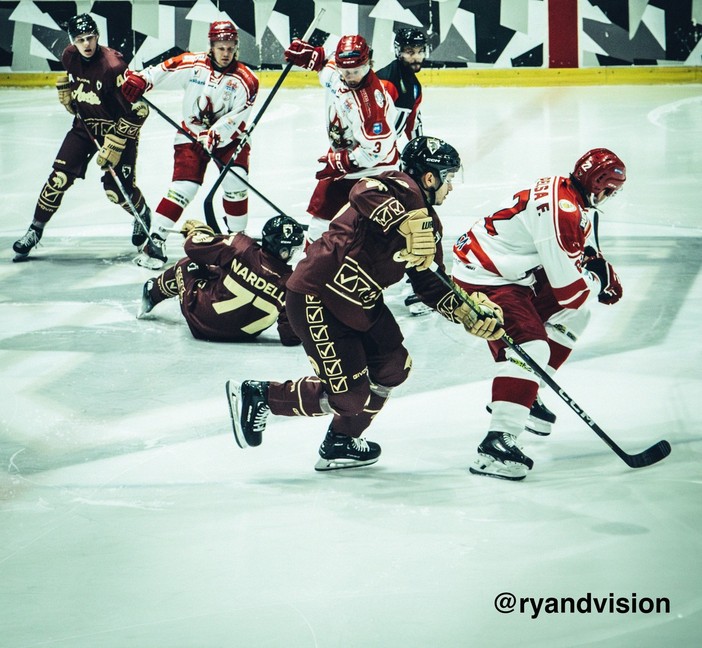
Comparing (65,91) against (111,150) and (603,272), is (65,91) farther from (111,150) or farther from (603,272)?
(603,272)

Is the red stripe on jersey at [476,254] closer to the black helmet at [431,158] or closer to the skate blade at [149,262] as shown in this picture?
the black helmet at [431,158]

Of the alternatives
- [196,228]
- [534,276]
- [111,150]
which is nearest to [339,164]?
[196,228]

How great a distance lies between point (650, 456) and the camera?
148 inches

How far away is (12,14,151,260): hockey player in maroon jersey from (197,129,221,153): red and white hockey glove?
0.39 m

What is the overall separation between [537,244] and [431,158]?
49cm

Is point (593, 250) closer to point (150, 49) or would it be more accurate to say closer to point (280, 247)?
point (280, 247)

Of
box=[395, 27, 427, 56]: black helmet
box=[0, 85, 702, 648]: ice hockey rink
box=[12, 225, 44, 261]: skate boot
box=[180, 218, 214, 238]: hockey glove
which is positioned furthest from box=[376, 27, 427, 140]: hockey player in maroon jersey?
box=[12, 225, 44, 261]: skate boot

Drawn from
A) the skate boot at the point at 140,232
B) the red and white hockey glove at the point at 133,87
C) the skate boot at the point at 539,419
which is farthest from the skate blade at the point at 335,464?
the skate boot at the point at 140,232

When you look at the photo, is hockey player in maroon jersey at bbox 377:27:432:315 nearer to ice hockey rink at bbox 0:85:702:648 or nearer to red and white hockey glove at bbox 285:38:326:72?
red and white hockey glove at bbox 285:38:326:72

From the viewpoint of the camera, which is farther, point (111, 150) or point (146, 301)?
point (111, 150)

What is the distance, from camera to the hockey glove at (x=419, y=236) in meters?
3.34

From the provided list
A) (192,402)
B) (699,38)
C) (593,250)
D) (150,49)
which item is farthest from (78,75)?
(699,38)

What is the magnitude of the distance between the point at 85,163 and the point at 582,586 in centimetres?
480

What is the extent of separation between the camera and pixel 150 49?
43.3 ft
